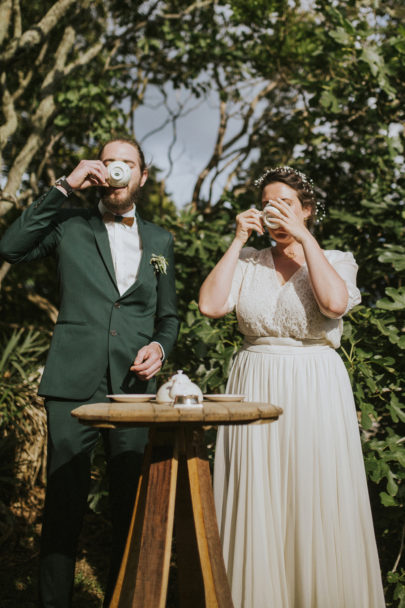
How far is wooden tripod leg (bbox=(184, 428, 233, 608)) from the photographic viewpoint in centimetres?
177

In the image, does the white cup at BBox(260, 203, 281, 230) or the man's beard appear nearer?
the white cup at BBox(260, 203, 281, 230)

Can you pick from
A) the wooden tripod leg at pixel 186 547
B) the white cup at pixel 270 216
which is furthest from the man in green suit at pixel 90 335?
the white cup at pixel 270 216

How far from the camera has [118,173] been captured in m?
2.34

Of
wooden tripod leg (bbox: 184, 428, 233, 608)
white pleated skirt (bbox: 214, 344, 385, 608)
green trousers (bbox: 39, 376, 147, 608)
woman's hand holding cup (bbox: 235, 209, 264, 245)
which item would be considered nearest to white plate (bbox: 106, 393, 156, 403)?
wooden tripod leg (bbox: 184, 428, 233, 608)

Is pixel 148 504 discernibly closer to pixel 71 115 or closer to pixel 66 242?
pixel 66 242

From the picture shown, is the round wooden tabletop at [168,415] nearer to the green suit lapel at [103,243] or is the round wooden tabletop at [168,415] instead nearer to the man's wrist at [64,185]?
the green suit lapel at [103,243]

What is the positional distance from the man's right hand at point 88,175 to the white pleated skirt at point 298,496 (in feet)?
3.37

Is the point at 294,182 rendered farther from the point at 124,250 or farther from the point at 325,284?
the point at 124,250

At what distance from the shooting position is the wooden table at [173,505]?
1607 mm

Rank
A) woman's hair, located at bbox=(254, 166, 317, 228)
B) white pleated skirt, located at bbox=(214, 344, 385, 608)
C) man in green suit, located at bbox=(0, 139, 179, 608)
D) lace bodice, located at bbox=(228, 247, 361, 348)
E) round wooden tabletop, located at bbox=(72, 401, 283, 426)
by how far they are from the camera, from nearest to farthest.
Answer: round wooden tabletop, located at bbox=(72, 401, 283, 426), white pleated skirt, located at bbox=(214, 344, 385, 608), man in green suit, located at bbox=(0, 139, 179, 608), lace bodice, located at bbox=(228, 247, 361, 348), woman's hair, located at bbox=(254, 166, 317, 228)

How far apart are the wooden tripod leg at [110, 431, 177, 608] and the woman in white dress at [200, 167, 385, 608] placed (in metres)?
0.47

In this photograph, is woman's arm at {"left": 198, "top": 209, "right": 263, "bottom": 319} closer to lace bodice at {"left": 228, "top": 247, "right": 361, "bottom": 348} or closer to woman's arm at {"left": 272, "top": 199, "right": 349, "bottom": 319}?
lace bodice at {"left": 228, "top": 247, "right": 361, "bottom": 348}

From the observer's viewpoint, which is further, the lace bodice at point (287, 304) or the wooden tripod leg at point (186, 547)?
the lace bodice at point (287, 304)

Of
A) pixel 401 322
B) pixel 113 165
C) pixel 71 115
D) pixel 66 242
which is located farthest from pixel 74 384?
pixel 71 115
